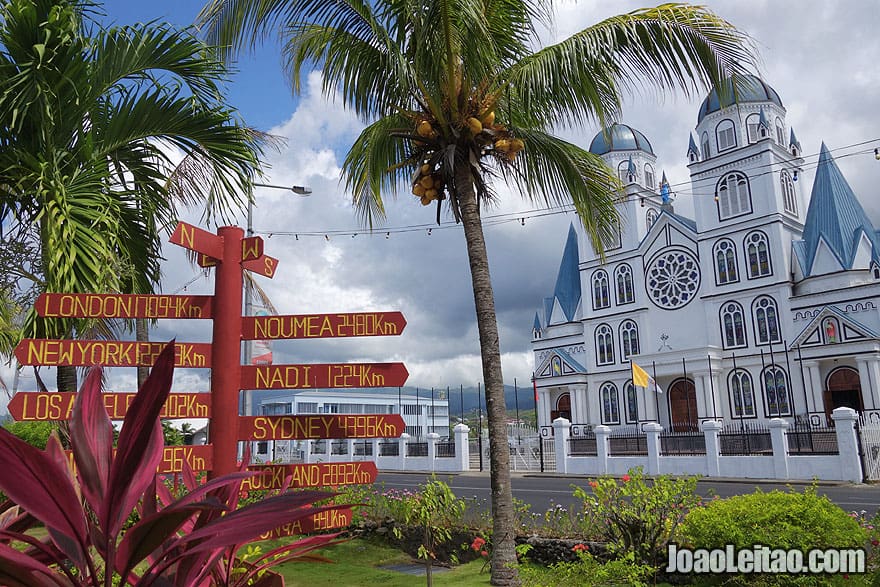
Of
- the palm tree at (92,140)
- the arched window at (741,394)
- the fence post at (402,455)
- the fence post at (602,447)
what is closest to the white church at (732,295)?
the arched window at (741,394)

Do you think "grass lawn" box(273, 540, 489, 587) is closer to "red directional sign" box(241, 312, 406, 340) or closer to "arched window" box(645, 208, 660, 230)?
"red directional sign" box(241, 312, 406, 340)

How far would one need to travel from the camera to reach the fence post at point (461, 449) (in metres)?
30.5

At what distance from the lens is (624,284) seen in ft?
136

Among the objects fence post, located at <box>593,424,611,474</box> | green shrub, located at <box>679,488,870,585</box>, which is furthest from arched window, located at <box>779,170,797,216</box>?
green shrub, located at <box>679,488,870,585</box>

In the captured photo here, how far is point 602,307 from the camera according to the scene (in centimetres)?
4241

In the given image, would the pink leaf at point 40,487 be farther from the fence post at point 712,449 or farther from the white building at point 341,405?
the white building at point 341,405

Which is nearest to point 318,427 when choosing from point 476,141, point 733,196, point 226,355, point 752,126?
point 226,355

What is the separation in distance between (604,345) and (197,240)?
38.5 meters

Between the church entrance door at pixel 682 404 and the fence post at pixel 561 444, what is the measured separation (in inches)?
442

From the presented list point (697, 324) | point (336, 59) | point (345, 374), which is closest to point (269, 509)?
point (345, 374)

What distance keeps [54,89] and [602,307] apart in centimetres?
3901

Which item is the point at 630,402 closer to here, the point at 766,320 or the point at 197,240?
the point at 766,320

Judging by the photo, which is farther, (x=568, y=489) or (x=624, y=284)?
(x=624, y=284)

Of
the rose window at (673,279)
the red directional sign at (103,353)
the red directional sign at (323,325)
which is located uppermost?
the rose window at (673,279)
